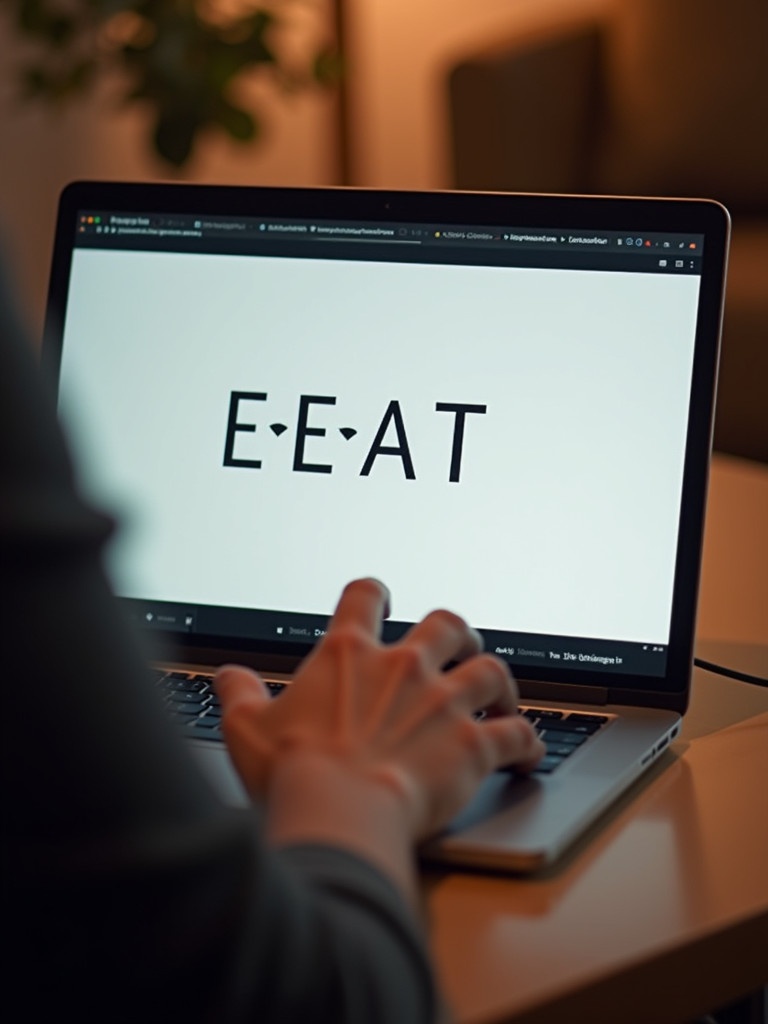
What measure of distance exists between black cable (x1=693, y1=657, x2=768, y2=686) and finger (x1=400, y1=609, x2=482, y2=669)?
28cm

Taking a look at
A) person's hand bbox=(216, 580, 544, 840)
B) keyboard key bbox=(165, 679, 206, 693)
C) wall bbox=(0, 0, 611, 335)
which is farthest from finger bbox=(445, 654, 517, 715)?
wall bbox=(0, 0, 611, 335)

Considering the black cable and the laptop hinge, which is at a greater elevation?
the black cable

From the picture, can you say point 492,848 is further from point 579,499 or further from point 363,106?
point 363,106

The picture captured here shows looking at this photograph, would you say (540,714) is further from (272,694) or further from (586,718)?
(272,694)

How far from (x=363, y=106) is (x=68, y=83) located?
2.63 feet

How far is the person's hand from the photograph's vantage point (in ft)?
1.84

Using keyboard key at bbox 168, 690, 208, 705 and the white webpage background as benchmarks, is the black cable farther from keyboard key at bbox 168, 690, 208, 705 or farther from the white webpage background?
keyboard key at bbox 168, 690, 208, 705

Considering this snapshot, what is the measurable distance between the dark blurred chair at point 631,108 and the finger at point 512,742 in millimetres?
1891

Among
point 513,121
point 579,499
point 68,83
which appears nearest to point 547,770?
point 579,499

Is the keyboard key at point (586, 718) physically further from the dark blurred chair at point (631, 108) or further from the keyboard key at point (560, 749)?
the dark blurred chair at point (631, 108)

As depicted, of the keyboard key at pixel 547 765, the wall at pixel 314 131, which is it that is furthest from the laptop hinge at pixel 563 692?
the wall at pixel 314 131

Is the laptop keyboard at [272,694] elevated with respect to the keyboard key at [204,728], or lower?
elevated

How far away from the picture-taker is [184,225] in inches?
36.5

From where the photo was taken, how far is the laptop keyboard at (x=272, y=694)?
73 cm
